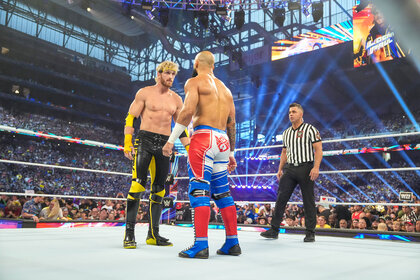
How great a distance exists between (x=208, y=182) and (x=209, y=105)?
1.38 feet

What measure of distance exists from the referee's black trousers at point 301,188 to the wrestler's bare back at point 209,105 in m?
1.16

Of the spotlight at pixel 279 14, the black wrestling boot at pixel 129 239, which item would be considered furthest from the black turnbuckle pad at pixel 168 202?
the spotlight at pixel 279 14

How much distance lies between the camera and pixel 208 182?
183 cm

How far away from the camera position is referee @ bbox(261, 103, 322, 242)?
9.19 feet

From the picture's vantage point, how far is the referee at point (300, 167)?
280cm

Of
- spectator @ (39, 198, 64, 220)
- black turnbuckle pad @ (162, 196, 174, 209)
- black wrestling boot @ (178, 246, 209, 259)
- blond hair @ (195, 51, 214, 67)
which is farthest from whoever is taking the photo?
spectator @ (39, 198, 64, 220)

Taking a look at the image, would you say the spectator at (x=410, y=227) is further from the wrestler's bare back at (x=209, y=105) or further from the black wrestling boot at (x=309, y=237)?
the wrestler's bare back at (x=209, y=105)

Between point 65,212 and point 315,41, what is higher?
point 315,41

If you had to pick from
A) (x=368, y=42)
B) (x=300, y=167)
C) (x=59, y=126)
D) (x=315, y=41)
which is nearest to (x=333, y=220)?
(x=300, y=167)

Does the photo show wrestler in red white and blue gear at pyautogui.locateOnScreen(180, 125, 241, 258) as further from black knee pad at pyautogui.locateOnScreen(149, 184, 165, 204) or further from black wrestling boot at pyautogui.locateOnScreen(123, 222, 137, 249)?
black knee pad at pyautogui.locateOnScreen(149, 184, 165, 204)

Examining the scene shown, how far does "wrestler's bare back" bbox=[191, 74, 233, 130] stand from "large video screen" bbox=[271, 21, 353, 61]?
12.0 metres

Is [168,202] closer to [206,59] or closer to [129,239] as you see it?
[129,239]

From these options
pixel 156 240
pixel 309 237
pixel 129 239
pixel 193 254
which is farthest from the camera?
pixel 309 237

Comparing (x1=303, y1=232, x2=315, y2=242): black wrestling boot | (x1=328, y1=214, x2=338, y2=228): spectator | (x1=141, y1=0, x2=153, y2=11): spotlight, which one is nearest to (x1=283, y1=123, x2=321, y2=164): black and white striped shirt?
(x1=303, y1=232, x2=315, y2=242): black wrestling boot
